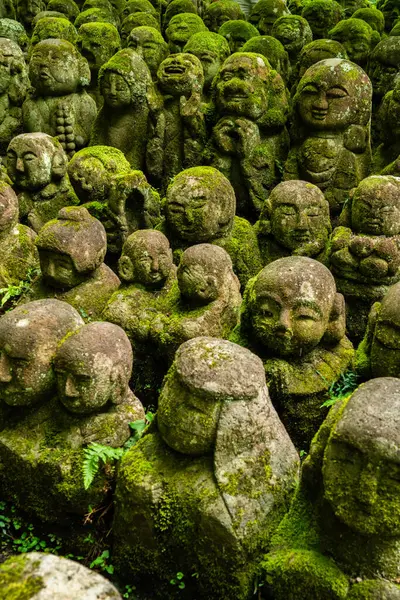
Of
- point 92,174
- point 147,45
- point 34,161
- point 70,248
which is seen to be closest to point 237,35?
point 147,45

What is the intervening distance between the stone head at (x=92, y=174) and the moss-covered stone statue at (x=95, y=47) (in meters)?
4.68

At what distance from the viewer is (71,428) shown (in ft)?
16.0

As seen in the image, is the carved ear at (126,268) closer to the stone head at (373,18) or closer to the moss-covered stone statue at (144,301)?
the moss-covered stone statue at (144,301)

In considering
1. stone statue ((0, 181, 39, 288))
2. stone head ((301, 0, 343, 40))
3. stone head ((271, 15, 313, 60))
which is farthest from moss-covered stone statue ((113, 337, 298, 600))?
stone head ((301, 0, 343, 40))

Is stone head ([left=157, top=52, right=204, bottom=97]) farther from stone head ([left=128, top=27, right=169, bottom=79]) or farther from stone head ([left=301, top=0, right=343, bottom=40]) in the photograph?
stone head ([left=301, top=0, right=343, bottom=40])

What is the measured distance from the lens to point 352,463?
343cm

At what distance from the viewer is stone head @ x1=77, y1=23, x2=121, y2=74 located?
13.3m

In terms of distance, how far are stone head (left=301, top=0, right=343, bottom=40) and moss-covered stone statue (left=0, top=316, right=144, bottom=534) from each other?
544 inches

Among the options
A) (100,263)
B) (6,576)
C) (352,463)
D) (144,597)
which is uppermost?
(6,576)

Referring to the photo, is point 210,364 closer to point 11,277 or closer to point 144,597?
point 144,597

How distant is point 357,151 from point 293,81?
4577 millimetres

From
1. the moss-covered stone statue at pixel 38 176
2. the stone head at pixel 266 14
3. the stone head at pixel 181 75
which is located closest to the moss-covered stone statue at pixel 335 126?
the stone head at pixel 181 75

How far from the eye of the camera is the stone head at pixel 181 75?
413 inches

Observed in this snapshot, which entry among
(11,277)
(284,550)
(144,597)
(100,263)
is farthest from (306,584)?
(11,277)
